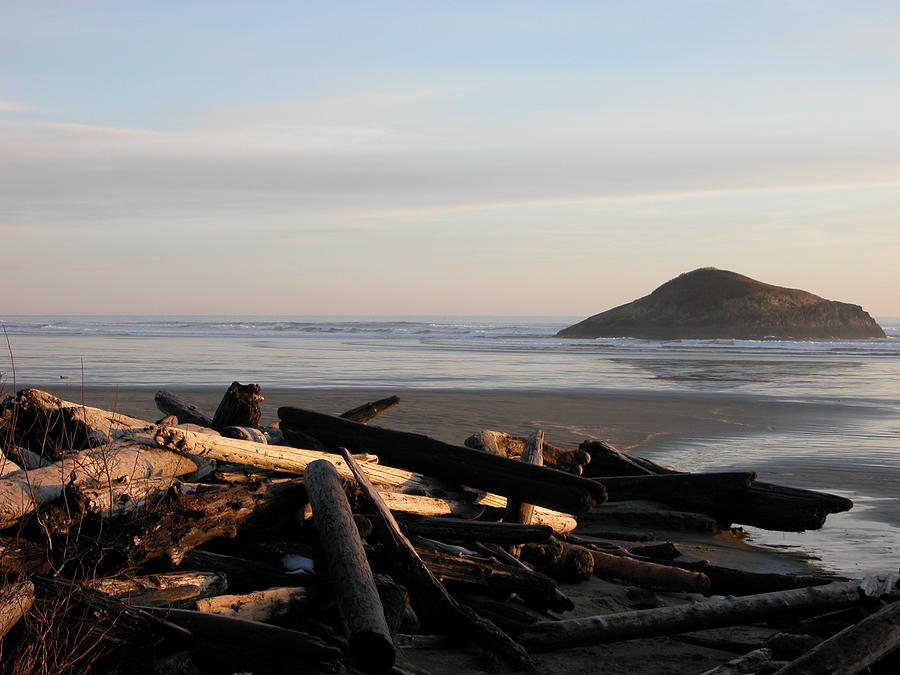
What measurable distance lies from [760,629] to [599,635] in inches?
48.1

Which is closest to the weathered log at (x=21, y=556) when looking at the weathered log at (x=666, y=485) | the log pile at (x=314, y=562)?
the log pile at (x=314, y=562)

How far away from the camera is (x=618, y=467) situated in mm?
9109

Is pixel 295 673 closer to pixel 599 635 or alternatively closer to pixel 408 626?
pixel 408 626

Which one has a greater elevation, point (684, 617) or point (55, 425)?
point (55, 425)

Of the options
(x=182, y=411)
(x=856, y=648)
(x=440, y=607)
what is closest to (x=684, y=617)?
(x=856, y=648)

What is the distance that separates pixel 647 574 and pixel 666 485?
7.36ft

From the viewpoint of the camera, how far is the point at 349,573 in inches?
173

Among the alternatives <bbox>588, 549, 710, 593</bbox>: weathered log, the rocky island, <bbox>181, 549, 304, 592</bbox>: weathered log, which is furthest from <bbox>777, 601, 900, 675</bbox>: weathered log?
the rocky island

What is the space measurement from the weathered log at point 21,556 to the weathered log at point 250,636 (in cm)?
65

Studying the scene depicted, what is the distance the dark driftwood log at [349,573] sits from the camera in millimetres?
3904

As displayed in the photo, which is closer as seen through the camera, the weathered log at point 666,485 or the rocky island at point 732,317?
the weathered log at point 666,485

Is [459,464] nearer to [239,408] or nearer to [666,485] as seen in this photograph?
[239,408]

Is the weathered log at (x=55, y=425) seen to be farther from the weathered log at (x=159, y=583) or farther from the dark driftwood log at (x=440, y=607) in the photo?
the dark driftwood log at (x=440, y=607)

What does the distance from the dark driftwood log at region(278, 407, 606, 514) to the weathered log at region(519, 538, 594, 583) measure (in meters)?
0.31
